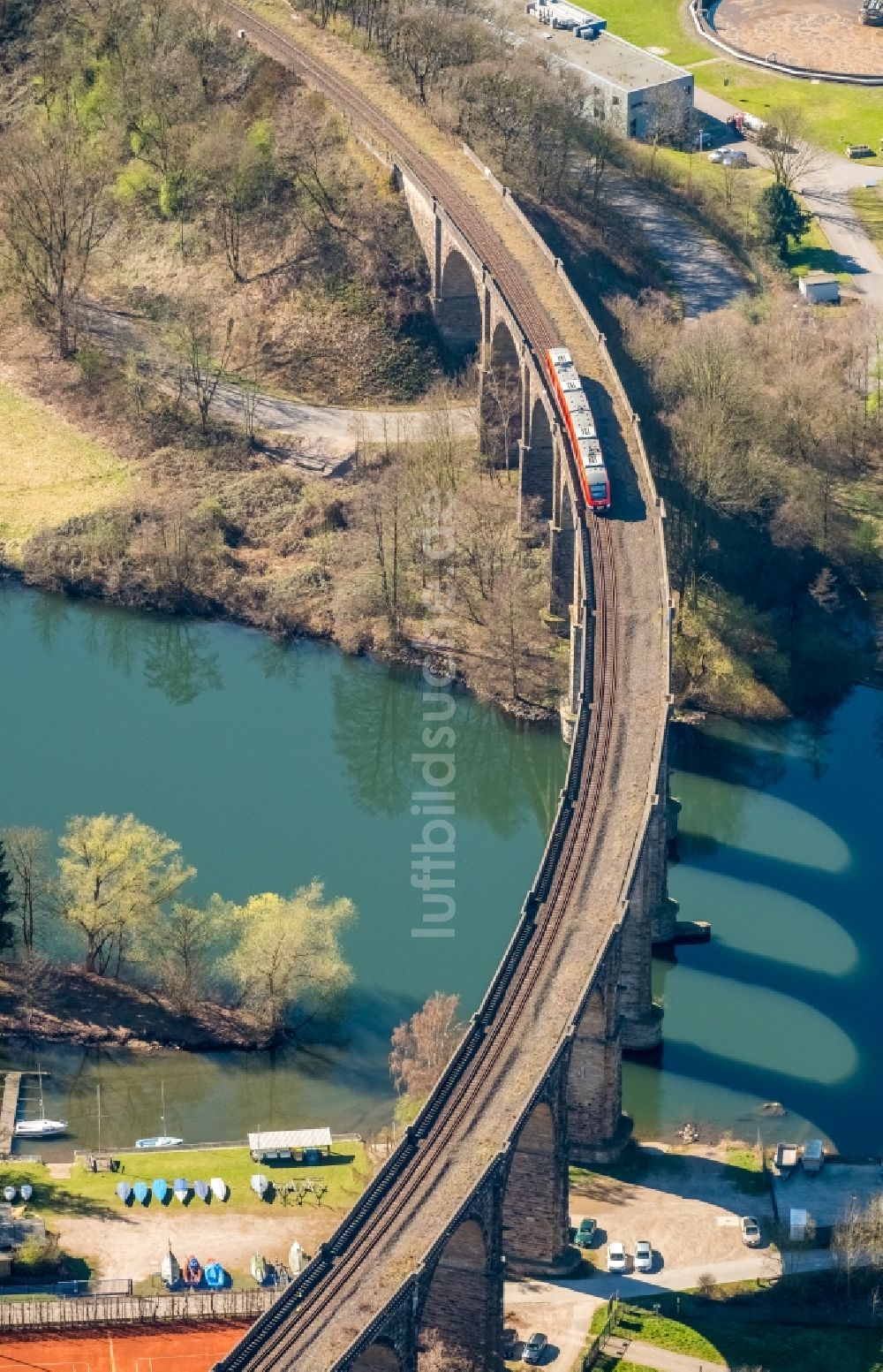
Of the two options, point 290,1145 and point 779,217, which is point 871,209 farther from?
point 290,1145

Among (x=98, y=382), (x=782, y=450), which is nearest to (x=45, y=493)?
(x=98, y=382)

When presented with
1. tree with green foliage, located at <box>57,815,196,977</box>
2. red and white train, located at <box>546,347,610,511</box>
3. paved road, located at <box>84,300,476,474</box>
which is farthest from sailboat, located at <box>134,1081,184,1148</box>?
paved road, located at <box>84,300,476,474</box>

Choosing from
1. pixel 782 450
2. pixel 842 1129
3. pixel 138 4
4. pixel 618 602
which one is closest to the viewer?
pixel 842 1129

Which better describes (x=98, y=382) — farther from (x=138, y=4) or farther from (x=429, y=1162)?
(x=429, y=1162)

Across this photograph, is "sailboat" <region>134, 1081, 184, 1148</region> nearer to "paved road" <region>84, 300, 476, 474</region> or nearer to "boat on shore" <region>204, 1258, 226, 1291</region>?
"boat on shore" <region>204, 1258, 226, 1291</region>

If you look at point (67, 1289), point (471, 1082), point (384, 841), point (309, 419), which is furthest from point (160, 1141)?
point (309, 419)

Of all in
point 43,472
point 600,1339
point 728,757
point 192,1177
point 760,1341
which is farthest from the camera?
point 43,472

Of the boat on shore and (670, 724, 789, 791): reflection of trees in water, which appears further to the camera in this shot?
(670, 724, 789, 791): reflection of trees in water
